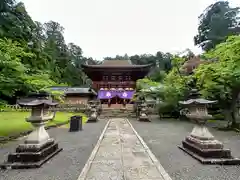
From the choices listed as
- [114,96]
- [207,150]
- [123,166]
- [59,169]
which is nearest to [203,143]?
[207,150]

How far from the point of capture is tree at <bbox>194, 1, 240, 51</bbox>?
40.5 meters

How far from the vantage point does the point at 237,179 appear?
4.46m

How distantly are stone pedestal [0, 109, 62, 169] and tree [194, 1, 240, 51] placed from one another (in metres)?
38.9

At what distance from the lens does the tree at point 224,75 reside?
10203 mm

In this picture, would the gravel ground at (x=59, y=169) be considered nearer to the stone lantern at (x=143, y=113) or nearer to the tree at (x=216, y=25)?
the stone lantern at (x=143, y=113)

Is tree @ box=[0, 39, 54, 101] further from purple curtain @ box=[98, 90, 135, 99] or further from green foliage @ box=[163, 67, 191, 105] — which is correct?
purple curtain @ box=[98, 90, 135, 99]

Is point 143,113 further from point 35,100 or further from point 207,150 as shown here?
point 35,100

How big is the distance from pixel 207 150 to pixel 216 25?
42044mm

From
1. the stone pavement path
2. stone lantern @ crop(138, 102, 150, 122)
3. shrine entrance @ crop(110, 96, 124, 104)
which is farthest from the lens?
shrine entrance @ crop(110, 96, 124, 104)

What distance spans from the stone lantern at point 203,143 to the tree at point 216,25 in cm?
3599

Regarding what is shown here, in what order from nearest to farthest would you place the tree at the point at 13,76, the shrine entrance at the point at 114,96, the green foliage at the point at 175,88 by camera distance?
the tree at the point at 13,76 → the green foliage at the point at 175,88 → the shrine entrance at the point at 114,96

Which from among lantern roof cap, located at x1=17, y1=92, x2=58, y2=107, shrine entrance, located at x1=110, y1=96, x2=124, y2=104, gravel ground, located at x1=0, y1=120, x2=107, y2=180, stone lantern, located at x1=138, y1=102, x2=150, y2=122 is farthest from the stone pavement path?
shrine entrance, located at x1=110, y1=96, x2=124, y2=104

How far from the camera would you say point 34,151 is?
577 cm

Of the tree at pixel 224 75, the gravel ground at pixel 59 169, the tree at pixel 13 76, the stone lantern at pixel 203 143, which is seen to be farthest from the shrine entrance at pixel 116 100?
the stone lantern at pixel 203 143
